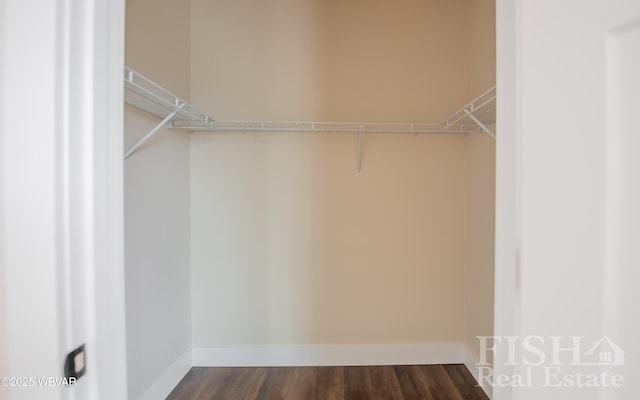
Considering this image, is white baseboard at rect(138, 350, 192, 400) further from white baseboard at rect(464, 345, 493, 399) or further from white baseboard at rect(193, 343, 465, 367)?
white baseboard at rect(464, 345, 493, 399)

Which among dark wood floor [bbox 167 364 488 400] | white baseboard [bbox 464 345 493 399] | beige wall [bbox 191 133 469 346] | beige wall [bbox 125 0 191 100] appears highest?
beige wall [bbox 125 0 191 100]

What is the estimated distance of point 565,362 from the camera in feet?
1.55

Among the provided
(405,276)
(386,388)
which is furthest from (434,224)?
(386,388)

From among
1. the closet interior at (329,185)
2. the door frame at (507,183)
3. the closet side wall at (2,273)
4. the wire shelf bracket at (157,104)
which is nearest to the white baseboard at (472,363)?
the closet interior at (329,185)

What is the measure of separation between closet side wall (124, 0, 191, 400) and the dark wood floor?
23 cm

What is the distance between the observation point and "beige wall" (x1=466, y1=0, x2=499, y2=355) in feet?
5.85

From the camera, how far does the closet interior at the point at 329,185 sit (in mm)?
2062

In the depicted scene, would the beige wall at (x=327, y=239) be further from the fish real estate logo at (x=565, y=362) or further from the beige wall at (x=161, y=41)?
the fish real estate logo at (x=565, y=362)

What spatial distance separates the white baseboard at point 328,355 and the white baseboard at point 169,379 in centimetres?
9

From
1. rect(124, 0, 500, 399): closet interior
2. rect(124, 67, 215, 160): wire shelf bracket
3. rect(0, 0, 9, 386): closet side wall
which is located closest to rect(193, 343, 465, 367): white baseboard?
rect(124, 0, 500, 399): closet interior

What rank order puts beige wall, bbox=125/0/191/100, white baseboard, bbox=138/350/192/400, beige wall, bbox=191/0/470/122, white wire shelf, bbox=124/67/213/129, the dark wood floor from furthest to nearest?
beige wall, bbox=191/0/470/122
the dark wood floor
white baseboard, bbox=138/350/192/400
beige wall, bbox=125/0/191/100
white wire shelf, bbox=124/67/213/129

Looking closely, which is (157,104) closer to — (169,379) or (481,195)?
(169,379)

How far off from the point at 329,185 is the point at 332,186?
24mm

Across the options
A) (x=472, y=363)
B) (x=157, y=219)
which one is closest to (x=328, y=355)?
(x=472, y=363)
